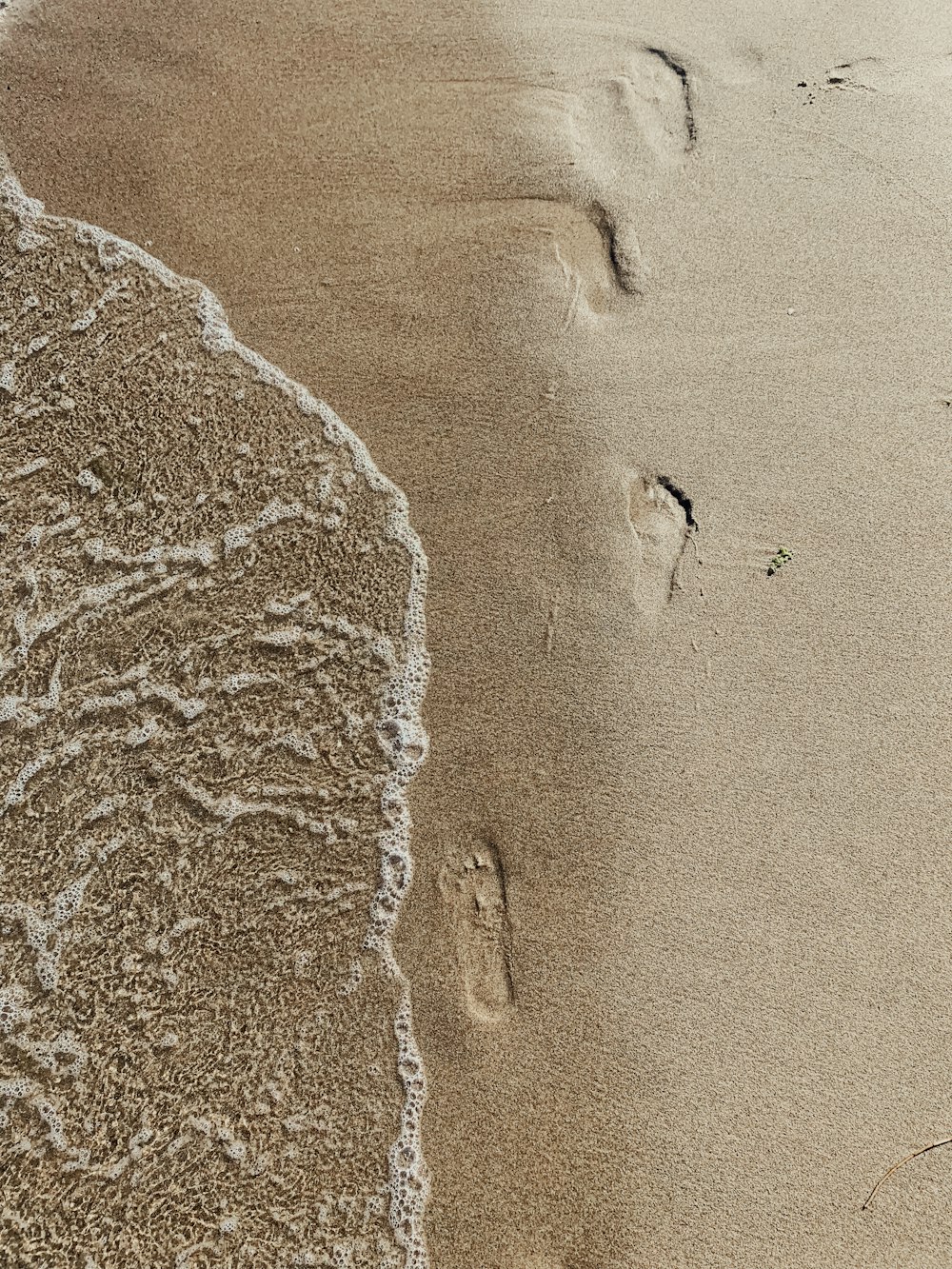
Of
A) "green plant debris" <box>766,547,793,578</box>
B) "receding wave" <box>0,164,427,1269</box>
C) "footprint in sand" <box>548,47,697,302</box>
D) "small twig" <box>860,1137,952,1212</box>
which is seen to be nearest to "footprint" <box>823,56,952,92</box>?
"footprint in sand" <box>548,47,697,302</box>

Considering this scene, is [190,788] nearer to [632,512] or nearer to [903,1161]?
[632,512]

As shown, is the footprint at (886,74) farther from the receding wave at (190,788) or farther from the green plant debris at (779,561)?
the receding wave at (190,788)

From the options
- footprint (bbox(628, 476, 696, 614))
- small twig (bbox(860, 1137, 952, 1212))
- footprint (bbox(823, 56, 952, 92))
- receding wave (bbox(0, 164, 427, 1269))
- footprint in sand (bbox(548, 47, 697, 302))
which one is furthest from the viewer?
footprint (bbox(823, 56, 952, 92))

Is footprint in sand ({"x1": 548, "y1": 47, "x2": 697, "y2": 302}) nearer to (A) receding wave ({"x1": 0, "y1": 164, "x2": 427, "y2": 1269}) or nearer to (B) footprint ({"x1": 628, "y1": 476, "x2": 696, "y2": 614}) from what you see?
(B) footprint ({"x1": 628, "y1": 476, "x2": 696, "y2": 614})

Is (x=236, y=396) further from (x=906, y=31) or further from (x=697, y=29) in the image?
(x=906, y=31)

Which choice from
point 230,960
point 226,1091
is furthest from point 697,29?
point 226,1091
